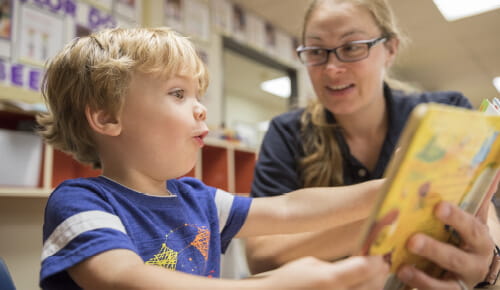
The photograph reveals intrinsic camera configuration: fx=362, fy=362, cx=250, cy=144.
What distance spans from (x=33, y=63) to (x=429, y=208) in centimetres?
239

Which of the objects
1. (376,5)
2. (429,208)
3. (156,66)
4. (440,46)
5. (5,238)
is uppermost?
(440,46)

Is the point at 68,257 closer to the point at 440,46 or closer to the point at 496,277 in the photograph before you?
the point at 496,277

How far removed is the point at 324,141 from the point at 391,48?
44 centimetres

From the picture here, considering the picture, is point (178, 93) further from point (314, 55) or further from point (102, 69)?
point (314, 55)

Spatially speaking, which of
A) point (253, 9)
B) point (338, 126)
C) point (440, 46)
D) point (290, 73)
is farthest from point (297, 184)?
point (440, 46)

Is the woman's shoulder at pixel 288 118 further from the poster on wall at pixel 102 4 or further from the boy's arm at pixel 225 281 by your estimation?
the poster on wall at pixel 102 4

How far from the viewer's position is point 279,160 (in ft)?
4.08

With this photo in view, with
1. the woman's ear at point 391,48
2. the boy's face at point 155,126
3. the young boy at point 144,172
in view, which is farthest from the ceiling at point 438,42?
the boy's face at point 155,126

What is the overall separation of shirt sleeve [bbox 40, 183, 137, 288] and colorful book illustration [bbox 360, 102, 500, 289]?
0.33 metres

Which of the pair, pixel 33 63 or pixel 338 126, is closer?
pixel 338 126

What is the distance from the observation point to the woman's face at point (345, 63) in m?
1.17

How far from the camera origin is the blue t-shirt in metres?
0.50

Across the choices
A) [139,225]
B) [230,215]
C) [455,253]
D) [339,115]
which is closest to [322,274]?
[455,253]

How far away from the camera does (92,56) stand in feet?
2.32
